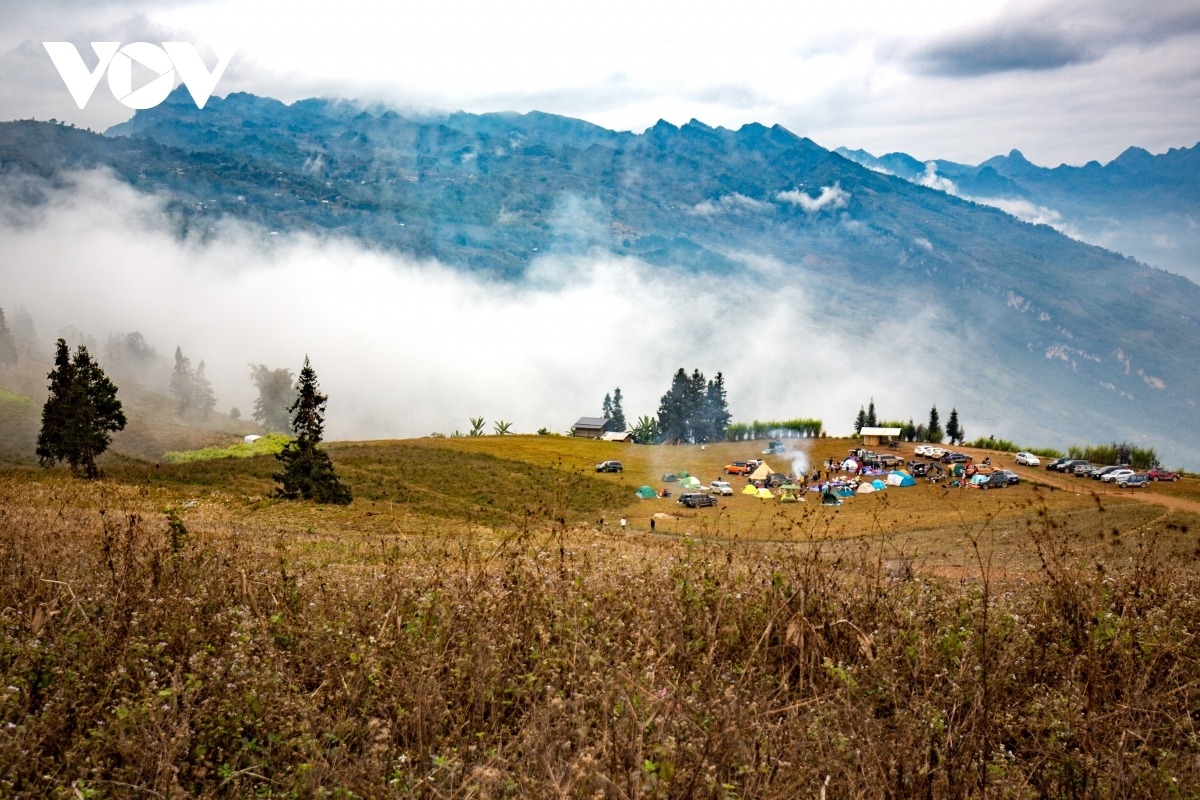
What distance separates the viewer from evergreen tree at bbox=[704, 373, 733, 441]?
5743 inches

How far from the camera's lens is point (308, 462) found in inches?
1538

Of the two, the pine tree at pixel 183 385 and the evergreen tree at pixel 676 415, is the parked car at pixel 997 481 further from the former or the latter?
the pine tree at pixel 183 385

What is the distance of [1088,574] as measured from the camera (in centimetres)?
840

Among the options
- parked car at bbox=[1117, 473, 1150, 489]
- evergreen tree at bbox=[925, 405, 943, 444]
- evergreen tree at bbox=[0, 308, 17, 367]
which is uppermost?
evergreen tree at bbox=[0, 308, 17, 367]

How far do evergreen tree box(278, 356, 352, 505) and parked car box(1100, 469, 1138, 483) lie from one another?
61.2m

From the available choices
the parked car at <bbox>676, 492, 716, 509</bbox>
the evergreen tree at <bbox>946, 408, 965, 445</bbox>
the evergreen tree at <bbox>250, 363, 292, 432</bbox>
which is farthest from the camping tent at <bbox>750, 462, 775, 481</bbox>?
the evergreen tree at <bbox>250, 363, 292, 432</bbox>

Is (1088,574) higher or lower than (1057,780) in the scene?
higher

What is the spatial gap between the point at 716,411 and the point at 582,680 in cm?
14392

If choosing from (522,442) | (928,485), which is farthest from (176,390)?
(928,485)

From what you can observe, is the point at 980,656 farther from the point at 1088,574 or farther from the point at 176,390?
the point at 176,390

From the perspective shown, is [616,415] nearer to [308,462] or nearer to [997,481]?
[997,481]

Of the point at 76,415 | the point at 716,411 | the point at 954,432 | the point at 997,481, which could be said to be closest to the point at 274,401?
the point at 716,411

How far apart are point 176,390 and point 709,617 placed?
17440 cm

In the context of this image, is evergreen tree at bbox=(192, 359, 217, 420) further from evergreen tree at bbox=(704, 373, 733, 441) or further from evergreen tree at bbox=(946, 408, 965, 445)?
evergreen tree at bbox=(946, 408, 965, 445)
